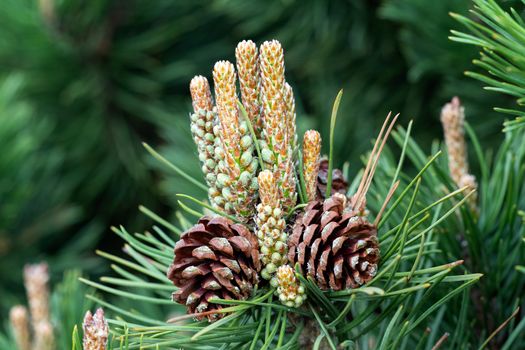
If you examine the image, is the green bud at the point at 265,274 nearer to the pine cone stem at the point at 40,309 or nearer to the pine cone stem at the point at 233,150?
the pine cone stem at the point at 233,150

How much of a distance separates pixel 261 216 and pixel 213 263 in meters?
0.04

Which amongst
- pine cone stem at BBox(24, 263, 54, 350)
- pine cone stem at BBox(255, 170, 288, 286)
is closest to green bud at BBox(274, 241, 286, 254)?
pine cone stem at BBox(255, 170, 288, 286)

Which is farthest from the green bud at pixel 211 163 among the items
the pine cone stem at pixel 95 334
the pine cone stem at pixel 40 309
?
the pine cone stem at pixel 40 309

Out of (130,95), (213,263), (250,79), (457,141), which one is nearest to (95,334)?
(213,263)

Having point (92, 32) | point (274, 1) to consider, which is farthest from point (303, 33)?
point (92, 32)

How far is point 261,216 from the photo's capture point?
1.49 ft

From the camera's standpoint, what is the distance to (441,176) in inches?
22.7

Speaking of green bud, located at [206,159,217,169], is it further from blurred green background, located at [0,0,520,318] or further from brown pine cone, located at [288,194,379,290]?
blurred green background, located at [0,0,520,318]

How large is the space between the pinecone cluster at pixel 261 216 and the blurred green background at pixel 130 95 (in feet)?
1.77

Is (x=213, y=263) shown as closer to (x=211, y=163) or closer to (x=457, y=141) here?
(x=211, y=163)

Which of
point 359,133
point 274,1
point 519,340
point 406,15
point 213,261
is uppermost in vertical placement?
point 274,1

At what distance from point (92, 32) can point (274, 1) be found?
1.06 ft

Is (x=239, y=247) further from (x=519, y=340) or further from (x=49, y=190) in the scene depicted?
(x=49, y=190)

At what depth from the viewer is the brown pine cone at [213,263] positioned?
455mm
